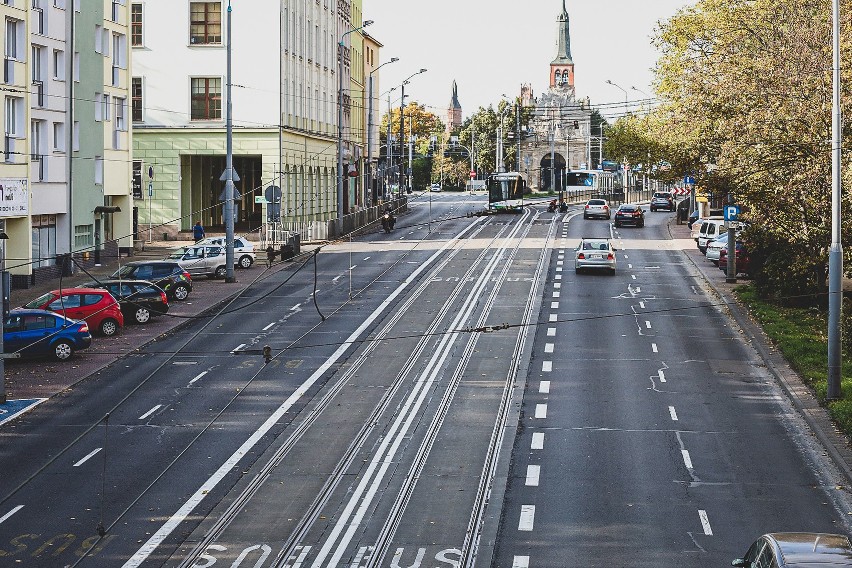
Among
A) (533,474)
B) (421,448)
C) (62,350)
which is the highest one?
A: (62,350)

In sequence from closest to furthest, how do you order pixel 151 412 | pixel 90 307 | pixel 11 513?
pixel 11 513 < pixel 151 412 < pixel 90 307

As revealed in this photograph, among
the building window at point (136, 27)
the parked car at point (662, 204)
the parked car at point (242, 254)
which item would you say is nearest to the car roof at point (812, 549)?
the parked car at point (242, 254)

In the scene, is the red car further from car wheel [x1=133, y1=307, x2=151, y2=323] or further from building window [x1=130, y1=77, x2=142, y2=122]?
building window [x1=130, y1=77, x2=142, y2=122]

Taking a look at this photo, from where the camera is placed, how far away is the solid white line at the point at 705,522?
690 inches

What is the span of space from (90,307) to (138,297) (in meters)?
3.03

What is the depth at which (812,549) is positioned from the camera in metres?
11.8

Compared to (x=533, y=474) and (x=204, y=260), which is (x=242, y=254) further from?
(x=533, y=474)

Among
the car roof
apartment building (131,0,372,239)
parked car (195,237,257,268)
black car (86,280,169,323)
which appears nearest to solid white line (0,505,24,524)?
the car roof

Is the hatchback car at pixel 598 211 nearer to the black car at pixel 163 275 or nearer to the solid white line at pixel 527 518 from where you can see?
the black car at pixel 163 275

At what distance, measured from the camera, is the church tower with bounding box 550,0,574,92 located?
6973 inches

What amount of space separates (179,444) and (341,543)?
6906 millimetres

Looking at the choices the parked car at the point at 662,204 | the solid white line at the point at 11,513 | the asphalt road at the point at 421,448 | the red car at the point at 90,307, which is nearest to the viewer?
the asphalt road at the point at 421,448

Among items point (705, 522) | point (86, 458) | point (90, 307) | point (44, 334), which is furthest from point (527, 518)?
point (90, 307)

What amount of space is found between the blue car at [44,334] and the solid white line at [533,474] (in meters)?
15.4
